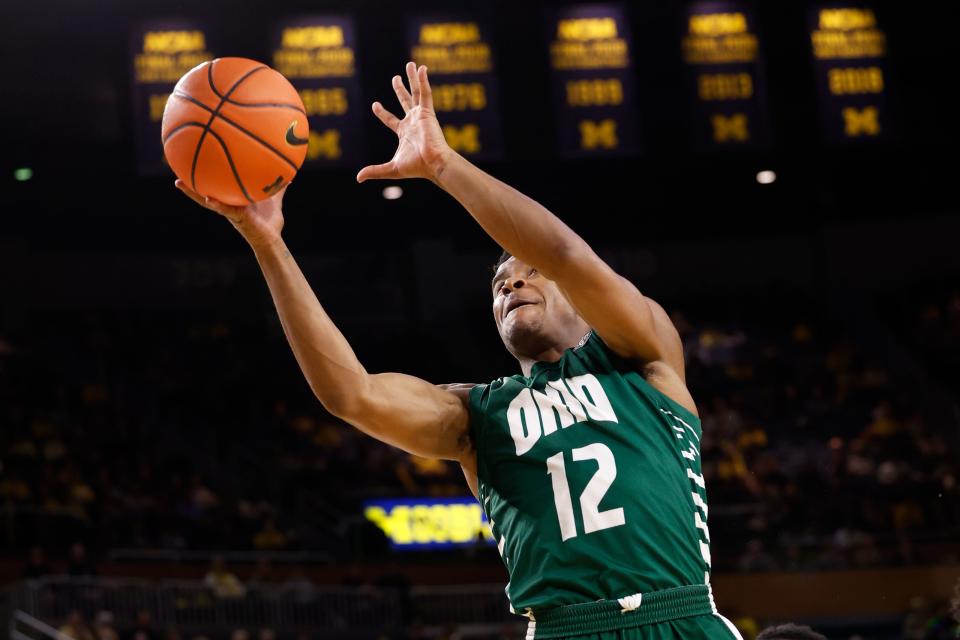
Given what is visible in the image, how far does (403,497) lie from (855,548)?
5.69m

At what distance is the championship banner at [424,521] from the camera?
1595cm

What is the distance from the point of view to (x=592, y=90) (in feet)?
48.3

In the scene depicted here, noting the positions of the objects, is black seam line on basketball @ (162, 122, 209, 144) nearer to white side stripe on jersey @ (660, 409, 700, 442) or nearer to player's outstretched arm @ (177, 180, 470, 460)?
player's outstretched arm @ (177, 180, 470, 460)

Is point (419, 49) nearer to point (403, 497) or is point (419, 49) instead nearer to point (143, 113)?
point (143, 113)

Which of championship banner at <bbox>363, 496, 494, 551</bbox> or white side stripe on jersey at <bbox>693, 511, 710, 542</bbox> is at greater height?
championship banner at <bbox>363, 496, 494, 551</bbox>

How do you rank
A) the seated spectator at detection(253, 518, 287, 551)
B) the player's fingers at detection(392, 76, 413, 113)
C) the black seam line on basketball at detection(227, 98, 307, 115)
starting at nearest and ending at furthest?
1. the player's fingers at detection(392, 76, 413, 113)
2. the black seam line on basketball at detection(227, 98, 307, 115)
3. the seated spectator at detection(253, 518, 287, 551)

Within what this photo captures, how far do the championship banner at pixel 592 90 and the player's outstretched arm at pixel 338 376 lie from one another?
11.6m

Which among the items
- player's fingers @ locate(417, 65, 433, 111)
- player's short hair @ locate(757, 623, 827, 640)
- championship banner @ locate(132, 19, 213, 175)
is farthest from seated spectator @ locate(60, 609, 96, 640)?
player's fingers @ locate(417, 65, 433, 111)

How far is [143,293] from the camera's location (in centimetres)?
2119

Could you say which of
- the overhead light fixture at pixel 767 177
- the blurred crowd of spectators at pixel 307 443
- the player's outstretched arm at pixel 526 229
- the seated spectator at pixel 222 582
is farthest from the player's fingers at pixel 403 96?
the overhead light fixture at pixel 767 177

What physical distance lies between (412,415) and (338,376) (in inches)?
11.9

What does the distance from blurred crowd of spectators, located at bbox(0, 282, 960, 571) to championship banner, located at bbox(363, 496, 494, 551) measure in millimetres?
200

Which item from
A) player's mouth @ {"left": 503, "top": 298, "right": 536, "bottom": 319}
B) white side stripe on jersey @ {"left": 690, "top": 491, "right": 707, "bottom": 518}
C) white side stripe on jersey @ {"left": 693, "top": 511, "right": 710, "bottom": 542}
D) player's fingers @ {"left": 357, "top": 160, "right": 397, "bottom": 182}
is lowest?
white side stripe on jersey @ {"left": 693, "top": 511, "right": 710, "bottom": 542}

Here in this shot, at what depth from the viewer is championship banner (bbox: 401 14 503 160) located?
14.3 m
